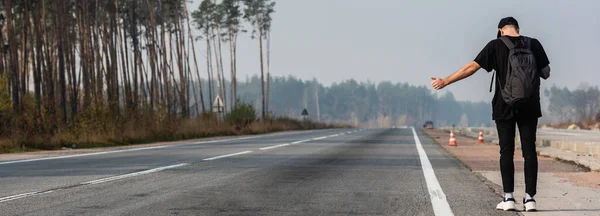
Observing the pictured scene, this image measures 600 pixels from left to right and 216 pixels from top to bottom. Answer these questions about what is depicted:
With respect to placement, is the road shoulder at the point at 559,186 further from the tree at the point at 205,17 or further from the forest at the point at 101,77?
the tree at the point at 205,17

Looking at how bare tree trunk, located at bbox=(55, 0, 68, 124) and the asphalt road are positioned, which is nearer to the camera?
the asphalt road

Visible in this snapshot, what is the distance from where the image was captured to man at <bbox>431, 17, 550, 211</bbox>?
25.4ft

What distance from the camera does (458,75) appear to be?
8.27m

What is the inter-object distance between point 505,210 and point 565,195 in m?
1.89

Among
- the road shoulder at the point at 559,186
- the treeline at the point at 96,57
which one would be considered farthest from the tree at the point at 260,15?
the road shoulder at the point at 559,186

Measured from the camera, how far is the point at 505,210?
7.96m

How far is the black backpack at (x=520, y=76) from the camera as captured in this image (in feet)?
25.1

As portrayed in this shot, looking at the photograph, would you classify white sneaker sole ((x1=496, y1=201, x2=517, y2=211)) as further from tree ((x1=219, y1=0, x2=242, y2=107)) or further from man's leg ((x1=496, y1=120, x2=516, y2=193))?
tree ((x1=219, y1=0, x2=242, y2=107))

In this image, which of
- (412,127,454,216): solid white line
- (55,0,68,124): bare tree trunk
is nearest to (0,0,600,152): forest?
(55,0,68,124): bare tree trunk

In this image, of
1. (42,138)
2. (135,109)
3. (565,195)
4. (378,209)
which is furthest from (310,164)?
(135,109)

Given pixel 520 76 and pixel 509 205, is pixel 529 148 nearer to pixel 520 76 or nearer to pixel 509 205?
pixel 509 205

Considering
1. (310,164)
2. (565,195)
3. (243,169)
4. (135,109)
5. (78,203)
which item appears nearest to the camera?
(78,203)

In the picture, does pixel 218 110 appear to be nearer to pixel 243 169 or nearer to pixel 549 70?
pixel 243 169

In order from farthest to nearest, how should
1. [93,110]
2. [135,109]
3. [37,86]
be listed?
[37,86]
[135,109]
[93,110]
